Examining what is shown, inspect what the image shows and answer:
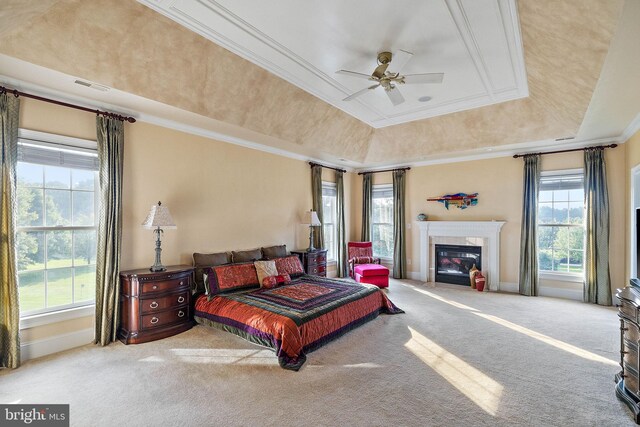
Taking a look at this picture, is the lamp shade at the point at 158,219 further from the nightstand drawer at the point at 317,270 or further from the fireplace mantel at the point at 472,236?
the fireplace mantel at the point at 472,236

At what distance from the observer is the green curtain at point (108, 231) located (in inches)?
148

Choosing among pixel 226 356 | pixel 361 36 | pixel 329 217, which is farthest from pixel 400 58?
pixel 329 217

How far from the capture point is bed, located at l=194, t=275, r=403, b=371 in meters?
3.35

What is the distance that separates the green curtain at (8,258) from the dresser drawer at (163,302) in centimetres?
114

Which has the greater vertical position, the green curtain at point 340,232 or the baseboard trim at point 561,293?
the green curtain at point 340,232

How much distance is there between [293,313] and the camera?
3570mm

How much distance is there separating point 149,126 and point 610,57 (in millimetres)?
5321

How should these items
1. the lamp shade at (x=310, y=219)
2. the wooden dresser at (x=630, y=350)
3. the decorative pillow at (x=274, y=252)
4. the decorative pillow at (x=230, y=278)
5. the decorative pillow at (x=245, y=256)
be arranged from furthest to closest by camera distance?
the lamp shade at (x=310, y=219) → the decorative pillow at (x=274, y=252) → the decorative pillow at (x=245, y=256) → the decorative pillow at (x=230, y=278) → the wooden dresser at (x=630, y=350)

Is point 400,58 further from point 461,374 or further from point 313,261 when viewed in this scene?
point 313,261

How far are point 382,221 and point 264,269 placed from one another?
14.4 ft

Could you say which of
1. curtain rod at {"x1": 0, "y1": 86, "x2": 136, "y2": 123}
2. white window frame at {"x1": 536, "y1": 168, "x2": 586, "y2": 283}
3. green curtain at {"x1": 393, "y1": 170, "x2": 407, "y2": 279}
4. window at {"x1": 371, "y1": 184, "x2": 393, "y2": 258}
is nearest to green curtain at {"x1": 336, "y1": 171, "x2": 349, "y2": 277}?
window at {"x1": 371, "y1": 184, "x2": 393, "y2": 258}

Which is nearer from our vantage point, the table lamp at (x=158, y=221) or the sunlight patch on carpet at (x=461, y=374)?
the sunlight patch on carpet at (x=461, y=374)

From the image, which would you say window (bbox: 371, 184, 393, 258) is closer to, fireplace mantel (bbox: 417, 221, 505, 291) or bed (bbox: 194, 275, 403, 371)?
fireplace mantel (bbox: 417, 221, 505, 291)

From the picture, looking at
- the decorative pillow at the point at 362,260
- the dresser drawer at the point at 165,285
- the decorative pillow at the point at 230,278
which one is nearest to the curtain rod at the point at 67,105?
the dresser drawer at the point at 165,285
